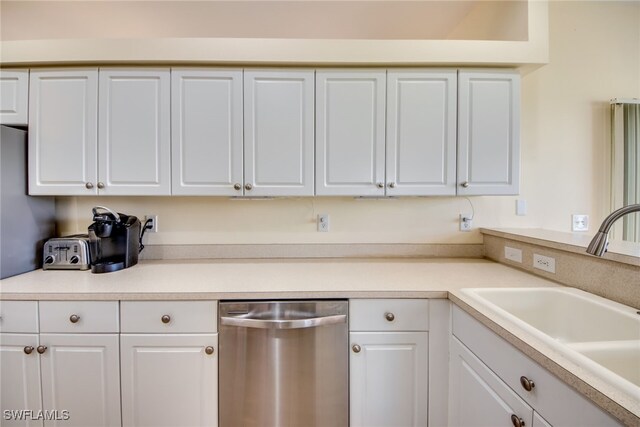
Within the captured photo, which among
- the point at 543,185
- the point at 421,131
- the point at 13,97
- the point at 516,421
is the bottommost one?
the point at 516,421

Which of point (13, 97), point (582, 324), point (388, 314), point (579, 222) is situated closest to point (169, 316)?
point (388, 314)

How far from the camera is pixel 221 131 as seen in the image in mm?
1665

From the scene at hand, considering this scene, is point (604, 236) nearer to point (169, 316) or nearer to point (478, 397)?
point (478, 397)

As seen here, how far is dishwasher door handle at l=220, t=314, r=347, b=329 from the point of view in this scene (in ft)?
4.19

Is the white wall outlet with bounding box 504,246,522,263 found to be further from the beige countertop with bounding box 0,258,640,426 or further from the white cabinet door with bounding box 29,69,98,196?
the white cabinet door with bounding box 29,69,98,196

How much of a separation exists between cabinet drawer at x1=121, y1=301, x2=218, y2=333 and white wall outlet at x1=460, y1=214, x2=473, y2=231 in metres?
1.63

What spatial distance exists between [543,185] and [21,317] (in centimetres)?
298

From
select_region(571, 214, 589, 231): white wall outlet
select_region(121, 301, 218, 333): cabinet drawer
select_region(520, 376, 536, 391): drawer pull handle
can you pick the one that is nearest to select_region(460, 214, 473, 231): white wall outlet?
select_region(571, 214, 589, 231): white wall outlet

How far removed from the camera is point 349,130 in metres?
1.68

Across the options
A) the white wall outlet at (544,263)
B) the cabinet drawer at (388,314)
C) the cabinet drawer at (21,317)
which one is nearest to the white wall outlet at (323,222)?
the cabinet drawer at (388,314)

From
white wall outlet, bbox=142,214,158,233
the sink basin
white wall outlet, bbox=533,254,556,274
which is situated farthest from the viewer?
white wall outlet, bbox=142,214,158,233

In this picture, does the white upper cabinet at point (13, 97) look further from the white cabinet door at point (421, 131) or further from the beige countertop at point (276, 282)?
the white cabinet door at point (421, 131)

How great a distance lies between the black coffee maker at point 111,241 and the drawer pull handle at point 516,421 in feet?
6.21

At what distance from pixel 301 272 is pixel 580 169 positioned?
2.00m
